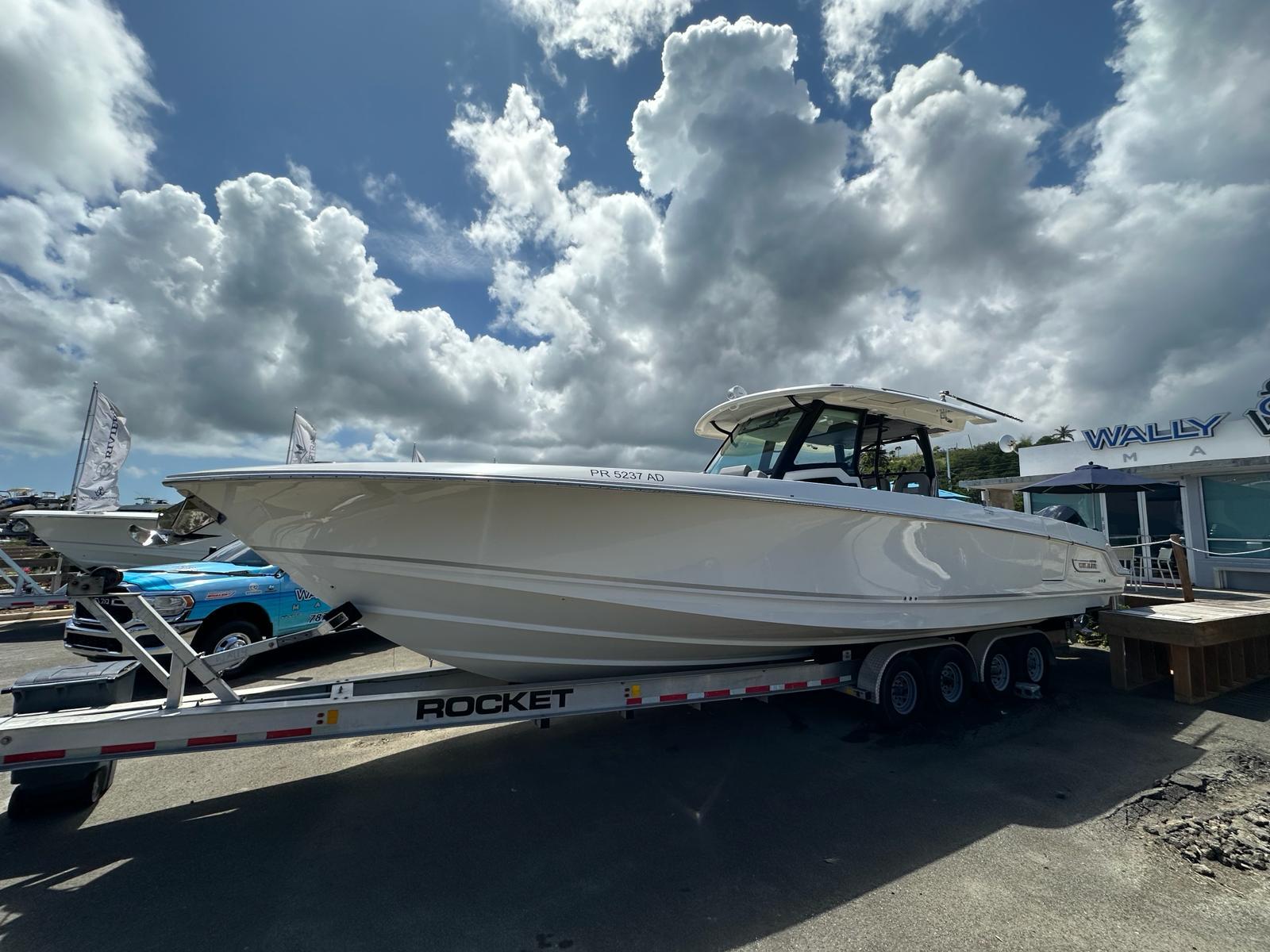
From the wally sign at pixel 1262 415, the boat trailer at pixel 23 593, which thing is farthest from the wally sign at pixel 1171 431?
the boat trailer at pixel 23 593

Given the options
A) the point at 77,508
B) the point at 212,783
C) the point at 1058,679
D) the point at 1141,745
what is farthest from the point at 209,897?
the point at 77,508

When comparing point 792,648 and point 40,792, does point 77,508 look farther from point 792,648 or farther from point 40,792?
point 792,648

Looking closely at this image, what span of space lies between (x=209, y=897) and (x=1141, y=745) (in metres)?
5.78

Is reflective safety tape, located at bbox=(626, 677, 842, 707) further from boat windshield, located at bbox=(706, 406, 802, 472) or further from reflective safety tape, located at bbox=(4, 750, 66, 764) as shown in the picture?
reflective safety tape, located at bbox=(4, 750, 66, 764)

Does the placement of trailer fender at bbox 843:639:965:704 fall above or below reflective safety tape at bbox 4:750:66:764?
Answer: above

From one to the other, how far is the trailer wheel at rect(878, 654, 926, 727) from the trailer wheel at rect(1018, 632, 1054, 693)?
1398 mm

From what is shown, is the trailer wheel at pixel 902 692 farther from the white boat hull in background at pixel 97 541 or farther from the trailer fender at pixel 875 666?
the white boat hull in background at pixel 97 541

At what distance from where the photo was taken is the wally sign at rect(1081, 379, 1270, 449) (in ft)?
35.2

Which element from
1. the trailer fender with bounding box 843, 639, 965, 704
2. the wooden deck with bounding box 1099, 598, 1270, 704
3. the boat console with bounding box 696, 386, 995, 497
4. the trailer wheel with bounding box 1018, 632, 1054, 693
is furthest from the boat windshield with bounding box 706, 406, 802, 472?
the wooden deck with bounding box 1099, 598, 1270, 704

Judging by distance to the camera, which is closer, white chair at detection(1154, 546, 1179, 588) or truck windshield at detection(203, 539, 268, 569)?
truck windshield at detection(203, 539, 268, 569)

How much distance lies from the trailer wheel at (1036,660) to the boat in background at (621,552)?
4.62ft

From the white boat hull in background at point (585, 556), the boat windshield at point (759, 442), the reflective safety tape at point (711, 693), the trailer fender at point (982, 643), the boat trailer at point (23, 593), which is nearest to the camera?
the white boat hull in background at point (585, 556)

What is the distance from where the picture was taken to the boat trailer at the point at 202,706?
274cm

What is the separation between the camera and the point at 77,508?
35.8ft
